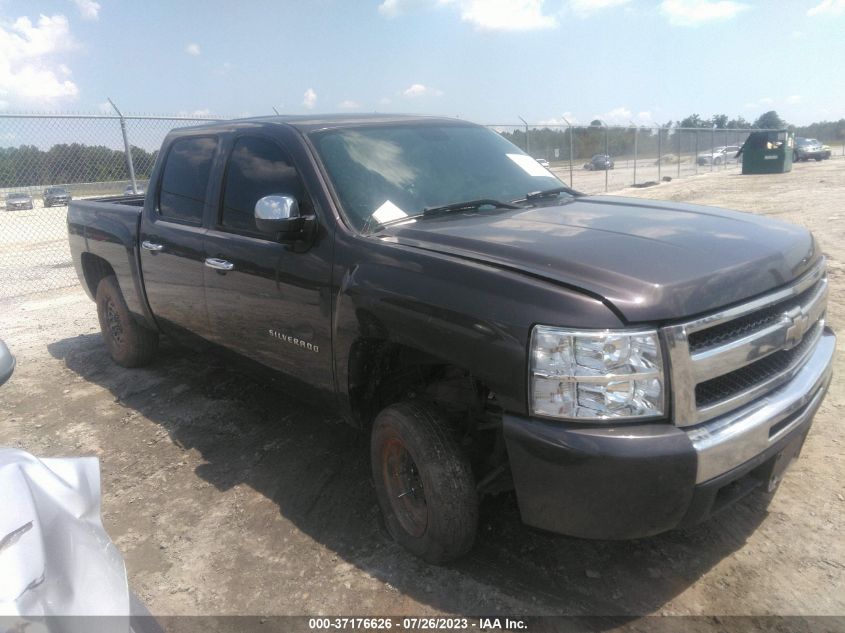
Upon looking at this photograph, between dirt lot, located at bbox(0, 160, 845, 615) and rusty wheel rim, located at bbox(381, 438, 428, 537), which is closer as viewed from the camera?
dirt lot, located at bbox(0, 160, 845, 615)

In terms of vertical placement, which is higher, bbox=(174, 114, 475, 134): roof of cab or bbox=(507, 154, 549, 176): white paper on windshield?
bbox=(174, 114, 475, 134): roof of cab

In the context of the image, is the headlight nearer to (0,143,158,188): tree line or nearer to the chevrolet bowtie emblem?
the chevrolet bowtie emblem

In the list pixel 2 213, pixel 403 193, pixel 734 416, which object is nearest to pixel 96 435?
pixel 403 193

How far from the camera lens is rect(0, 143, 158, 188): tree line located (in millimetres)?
9320

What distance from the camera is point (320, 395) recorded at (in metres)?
3.23

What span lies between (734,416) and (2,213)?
1210cm

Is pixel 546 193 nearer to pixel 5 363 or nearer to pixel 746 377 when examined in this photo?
pixel 746 377

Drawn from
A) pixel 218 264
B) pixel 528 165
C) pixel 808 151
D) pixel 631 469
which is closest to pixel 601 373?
pixel 631 469

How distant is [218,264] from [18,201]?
8862 mm

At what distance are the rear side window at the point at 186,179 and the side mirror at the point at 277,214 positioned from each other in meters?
1.18

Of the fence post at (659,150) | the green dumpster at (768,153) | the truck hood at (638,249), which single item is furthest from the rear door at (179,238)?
the green dumpster at (768,153)

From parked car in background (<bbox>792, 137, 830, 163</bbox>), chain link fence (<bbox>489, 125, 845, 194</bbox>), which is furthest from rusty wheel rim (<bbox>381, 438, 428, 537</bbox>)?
parked car in background (<bbox>792, 137, 830, 163</bbox>)

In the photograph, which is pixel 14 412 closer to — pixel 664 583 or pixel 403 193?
pixel 403 193

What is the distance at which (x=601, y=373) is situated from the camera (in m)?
2.04
